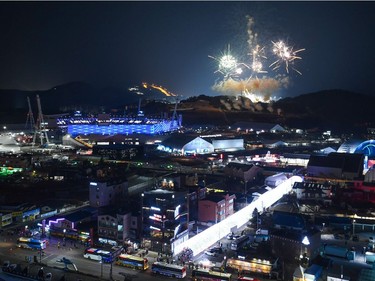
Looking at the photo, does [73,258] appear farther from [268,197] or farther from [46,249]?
[268,197]

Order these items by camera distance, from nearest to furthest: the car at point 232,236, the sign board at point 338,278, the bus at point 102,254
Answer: the sign board at point 338,278
the bus at point 102,254
the car at point 232,236

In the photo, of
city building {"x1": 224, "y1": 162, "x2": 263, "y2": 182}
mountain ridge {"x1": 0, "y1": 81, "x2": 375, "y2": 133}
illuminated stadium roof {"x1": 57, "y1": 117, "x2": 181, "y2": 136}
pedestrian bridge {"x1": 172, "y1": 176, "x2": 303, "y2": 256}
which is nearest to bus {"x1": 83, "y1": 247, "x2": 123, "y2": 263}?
pedestrian bridge {"x1": 172, "y1": 176, "x2": 303, "y2": 256}

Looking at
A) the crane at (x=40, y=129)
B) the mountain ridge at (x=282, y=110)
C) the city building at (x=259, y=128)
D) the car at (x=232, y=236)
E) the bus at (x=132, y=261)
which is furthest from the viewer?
the mountain ridge at (x=282, y=110)

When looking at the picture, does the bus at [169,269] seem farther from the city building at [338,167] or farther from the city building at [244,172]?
the city building at [338,167]

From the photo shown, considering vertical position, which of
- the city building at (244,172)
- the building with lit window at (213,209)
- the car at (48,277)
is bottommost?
the car at (48,277)

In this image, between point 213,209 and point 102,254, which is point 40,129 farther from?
point 102,254

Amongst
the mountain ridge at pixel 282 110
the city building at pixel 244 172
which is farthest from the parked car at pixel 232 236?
the mountain ridge at pixel 282 110

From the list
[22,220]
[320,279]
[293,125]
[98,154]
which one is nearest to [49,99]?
[293,125]

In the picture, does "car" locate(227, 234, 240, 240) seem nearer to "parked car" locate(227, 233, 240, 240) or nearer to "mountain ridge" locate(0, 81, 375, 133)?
"parked car" locate(227, 233, 240, 240)
